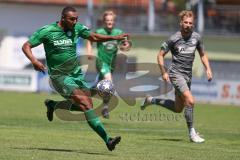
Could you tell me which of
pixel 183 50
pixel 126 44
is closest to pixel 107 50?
pixel 183 50

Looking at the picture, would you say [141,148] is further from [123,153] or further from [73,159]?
[73,159]

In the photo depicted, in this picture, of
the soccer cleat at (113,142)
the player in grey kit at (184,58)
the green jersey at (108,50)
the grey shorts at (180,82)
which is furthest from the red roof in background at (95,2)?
the soccer cleat at (113,142)

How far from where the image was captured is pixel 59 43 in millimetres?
11984

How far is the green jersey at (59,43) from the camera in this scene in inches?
469

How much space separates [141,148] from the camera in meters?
12.4

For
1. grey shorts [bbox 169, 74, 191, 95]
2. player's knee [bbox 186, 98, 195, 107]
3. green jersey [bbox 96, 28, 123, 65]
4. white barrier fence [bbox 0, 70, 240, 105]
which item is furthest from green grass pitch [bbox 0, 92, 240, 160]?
white barrier fence [bbox 0, 70, 240, 105]

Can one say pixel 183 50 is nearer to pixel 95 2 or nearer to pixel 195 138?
pixel 195 138

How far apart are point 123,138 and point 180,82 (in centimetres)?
148

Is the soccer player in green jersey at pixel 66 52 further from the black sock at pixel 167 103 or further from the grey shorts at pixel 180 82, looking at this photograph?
the black sock at pixel 167 103

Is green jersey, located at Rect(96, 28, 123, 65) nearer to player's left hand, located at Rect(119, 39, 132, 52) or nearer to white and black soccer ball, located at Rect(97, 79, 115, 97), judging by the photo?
player's left hand, located at Rect(119, 39, 132, 52)

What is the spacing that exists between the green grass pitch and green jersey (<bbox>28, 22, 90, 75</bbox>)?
4.33 ft

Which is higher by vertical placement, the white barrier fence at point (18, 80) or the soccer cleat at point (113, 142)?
the soccer cleat at point (113, 142)

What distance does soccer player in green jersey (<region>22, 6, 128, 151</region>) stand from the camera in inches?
464

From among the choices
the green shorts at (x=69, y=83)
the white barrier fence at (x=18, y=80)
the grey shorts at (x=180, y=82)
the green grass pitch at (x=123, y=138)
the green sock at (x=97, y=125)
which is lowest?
the white barrier fence at (x=18, y=80)
